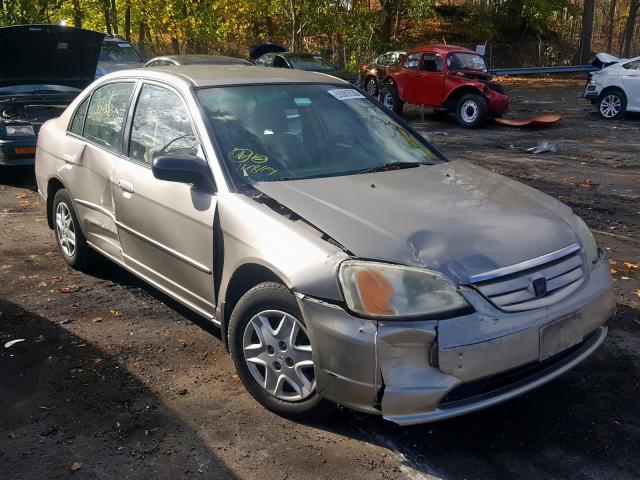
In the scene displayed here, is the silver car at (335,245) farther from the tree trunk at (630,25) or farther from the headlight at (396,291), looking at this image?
the tree trunk at (630,25)

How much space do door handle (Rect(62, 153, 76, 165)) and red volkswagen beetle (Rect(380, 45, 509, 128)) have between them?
11096 millimetres

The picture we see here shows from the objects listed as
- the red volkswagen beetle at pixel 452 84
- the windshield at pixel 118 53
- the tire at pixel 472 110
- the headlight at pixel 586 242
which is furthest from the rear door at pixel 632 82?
the headlight at pixel 586 242

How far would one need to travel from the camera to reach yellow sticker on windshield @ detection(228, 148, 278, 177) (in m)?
3.68

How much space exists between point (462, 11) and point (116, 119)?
3127cm

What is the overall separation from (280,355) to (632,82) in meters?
14.5

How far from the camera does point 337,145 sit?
4141 millimetres

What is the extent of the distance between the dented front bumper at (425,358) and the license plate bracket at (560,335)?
0.05ft

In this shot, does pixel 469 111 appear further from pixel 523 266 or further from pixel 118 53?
pixel 523 266

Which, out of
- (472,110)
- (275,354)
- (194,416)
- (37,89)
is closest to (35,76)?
(37,89)

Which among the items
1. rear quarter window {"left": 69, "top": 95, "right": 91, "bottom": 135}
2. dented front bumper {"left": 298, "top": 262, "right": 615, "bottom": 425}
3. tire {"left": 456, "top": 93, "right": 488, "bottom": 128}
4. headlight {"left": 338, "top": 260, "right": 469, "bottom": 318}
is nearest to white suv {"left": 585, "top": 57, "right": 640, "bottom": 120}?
tire {"left": 456, "top": 93, "right": 488, "bottom": 128}

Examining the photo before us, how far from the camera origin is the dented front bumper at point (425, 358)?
2.79 meters

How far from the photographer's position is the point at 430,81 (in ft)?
50.6

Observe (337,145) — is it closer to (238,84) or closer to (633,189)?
(238,84)

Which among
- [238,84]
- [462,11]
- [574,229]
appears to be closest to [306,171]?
[238,84]
